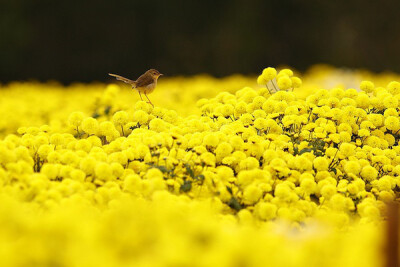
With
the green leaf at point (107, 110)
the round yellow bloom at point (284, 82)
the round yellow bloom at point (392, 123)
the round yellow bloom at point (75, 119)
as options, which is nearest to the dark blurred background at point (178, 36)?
the green leaf at point (107, 110)

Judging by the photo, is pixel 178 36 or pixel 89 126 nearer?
pixel 89 126

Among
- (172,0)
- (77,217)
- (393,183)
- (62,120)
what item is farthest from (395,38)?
(77,217)

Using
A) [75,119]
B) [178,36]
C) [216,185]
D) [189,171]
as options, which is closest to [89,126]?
[75,119]

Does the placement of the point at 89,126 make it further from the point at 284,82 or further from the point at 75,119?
the point at 284,82

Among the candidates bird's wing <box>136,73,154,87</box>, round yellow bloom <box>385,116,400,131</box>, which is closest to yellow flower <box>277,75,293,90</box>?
round yellow bloom <box>385,116,400,131</box>

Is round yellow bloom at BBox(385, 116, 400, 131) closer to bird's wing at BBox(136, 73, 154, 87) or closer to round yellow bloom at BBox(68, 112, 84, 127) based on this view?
bird's wing at BBox(136, 73, 154, 87)

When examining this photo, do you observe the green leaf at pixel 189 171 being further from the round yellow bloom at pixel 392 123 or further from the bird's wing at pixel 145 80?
the bird's wing at pixel 145 80
